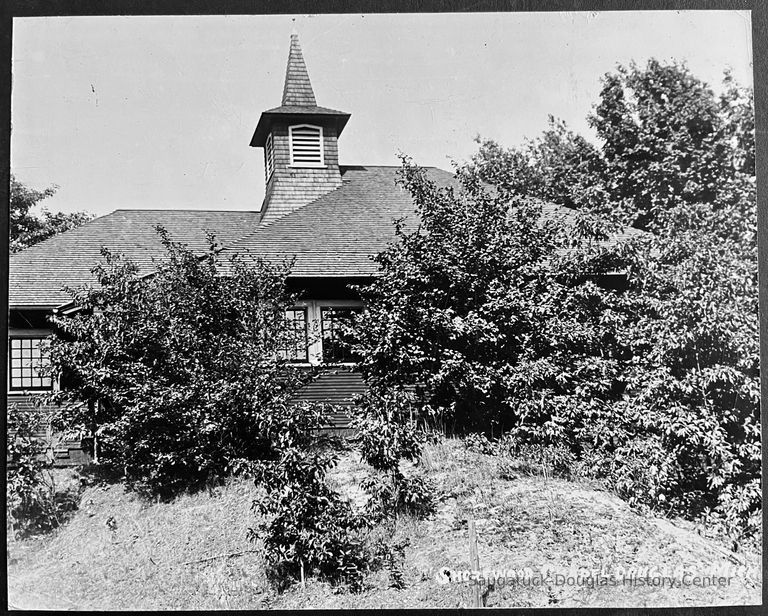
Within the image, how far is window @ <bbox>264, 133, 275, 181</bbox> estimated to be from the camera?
27.1ft

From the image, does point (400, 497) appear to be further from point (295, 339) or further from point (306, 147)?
point (306, 147)

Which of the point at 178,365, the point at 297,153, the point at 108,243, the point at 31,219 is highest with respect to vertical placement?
the point at 297,153

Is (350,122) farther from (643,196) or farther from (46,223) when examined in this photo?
(643,196)

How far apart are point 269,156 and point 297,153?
1.35 metres

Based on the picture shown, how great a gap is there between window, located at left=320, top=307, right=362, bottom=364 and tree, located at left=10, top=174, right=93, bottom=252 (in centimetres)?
260

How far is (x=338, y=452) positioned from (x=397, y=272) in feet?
6.37

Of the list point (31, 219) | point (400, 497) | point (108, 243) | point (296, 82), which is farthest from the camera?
point (108, 243)

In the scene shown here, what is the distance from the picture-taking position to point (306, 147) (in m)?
9.99

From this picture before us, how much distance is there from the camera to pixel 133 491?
7836 millimetres

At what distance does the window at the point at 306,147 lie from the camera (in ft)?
32.1

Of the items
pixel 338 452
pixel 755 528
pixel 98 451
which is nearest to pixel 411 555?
pixel 338 452

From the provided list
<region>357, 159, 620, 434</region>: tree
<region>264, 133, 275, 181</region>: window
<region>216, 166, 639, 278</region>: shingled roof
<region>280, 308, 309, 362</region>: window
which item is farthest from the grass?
<region>264, 133, 275, 181</region>: window

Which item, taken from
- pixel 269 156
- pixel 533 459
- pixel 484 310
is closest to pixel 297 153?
pixel 269 156

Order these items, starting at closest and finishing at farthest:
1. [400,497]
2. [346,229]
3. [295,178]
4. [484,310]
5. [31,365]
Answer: [400,497] → [31,365] → [484,310] → [346,229] → [295,178]
